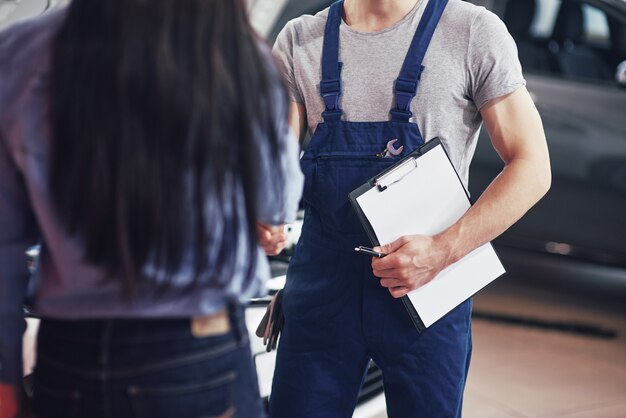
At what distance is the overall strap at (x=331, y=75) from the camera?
1356mm

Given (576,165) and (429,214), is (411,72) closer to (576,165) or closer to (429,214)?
(429,214)

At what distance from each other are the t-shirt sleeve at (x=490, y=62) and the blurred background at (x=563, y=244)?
168cm

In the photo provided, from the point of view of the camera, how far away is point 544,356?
3275 mm

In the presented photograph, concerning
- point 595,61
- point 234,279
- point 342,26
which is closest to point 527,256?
point 595,61

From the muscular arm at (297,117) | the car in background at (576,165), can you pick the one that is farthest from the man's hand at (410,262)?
the car in background at (576,165)

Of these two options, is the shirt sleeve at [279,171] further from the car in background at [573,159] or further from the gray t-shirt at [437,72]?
the car in background at [573,159]

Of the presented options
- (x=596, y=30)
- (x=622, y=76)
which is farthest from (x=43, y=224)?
(x=596, y=30)

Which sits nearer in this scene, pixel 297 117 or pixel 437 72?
pixel 437 72

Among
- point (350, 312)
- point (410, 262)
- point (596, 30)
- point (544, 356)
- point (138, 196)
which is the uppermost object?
point (138, 196)

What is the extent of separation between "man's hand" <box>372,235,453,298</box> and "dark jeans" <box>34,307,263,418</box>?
1.35 feet

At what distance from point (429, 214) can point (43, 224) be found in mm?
651

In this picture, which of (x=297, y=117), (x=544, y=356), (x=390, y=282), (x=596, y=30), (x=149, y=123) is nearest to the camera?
(x=149, y=123)

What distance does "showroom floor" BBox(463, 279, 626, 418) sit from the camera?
282cm

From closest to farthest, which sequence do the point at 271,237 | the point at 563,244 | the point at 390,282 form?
the point at 271,237 → the point at 390,282 → the point at 563,244
